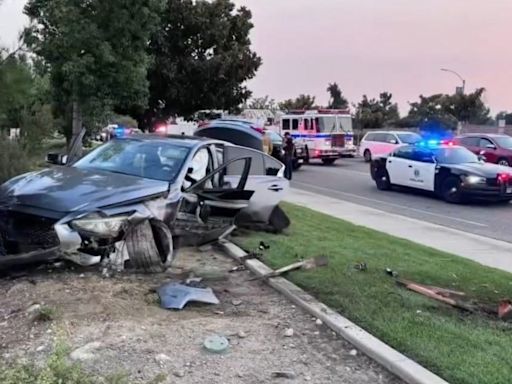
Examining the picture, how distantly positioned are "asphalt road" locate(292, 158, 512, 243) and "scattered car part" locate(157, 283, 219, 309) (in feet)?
25.8

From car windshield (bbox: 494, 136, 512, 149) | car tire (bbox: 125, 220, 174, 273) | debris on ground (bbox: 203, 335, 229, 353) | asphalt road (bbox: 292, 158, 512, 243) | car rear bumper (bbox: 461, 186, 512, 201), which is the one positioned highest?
car windshield (bbox: 494, 136, 512, 149)

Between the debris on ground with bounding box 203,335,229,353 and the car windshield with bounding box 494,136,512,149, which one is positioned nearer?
the debris on ground with bounding box 203,335,229,353

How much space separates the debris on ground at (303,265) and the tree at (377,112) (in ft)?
163

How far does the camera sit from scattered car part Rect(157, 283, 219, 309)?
5430 millimetres

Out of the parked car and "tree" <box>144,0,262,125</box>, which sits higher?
"tree" <box>144,0,262,125</box>

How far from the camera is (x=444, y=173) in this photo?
17.0 metres

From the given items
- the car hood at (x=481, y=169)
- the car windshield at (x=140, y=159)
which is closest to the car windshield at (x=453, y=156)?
the car hood at (x=481, y=169)

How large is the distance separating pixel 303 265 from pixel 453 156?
1192cm

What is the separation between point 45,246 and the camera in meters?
5.96

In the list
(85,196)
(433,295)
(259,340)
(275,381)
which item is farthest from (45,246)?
(433,295)

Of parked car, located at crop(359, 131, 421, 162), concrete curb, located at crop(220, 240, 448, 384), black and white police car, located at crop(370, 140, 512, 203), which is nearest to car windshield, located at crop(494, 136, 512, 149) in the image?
parked car, located at crop(359, 131, 421, 162)

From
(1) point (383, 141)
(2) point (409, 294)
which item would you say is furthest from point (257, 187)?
(1) point (383, 141)

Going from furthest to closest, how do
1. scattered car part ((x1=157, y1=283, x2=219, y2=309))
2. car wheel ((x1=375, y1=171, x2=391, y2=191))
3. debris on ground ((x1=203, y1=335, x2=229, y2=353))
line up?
car wheel ((x1=375, y1=171, x2=391, y2=191))
scattered car part ((x1=157, y1=283, x2=219, y2=309))
debris on ground ((x1=203, y1=335, x2=229, y2=353))

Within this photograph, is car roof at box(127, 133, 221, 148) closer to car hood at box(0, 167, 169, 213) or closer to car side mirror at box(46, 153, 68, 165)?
car side mirror at box(46, 153, 68, 165)
